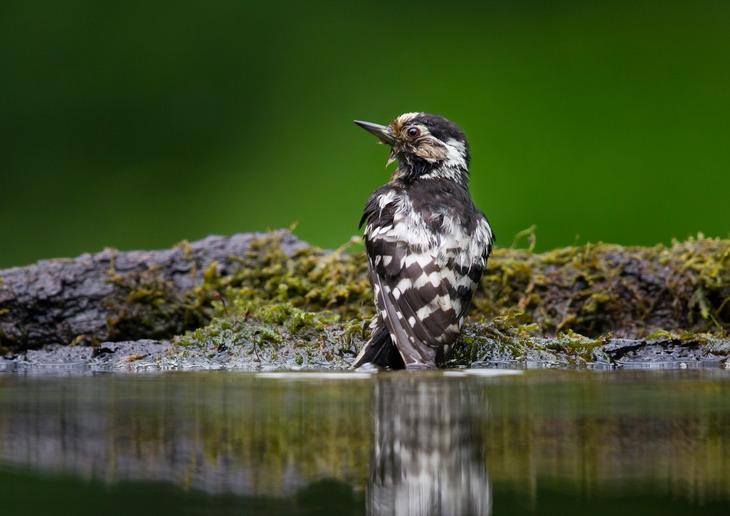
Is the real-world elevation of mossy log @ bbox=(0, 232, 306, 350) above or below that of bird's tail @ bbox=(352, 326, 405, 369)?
above

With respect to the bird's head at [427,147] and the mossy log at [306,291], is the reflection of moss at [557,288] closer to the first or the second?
the mossy log at [306,291]

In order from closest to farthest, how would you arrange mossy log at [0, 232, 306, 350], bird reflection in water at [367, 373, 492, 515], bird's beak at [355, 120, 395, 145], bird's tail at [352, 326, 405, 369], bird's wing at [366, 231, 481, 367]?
1. bird reflection in water at [367, 373, 492, 515]
2. bird's wing at [366, 231, 481, 367]
3. bird's tail at [352, 326, 405, 369]
4. mossy log at [0, 232, 306, 350]
5. bird's beak at [355, 120, 395, 145]

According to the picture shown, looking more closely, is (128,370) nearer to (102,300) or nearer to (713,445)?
(102,300)

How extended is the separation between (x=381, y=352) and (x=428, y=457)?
7.43 ft

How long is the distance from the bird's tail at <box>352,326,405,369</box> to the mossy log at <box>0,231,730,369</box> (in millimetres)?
488

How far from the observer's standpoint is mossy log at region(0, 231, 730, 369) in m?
4.67

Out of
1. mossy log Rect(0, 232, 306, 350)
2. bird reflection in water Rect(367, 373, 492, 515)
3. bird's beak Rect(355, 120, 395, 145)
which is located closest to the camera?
bird reflection in water Rect(367, 373, 492, 515)

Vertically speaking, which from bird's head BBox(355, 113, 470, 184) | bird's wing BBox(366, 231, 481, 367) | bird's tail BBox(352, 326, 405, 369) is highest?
bird's head BBox(355, 113, 470, 184)

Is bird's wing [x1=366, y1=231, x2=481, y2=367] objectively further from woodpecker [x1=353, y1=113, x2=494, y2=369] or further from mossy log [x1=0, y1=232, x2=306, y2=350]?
mossy log [x1=0, y1=232, x2=306, y2=350]

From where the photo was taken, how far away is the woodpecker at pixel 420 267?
12.0 ft

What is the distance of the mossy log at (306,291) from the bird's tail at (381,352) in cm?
49

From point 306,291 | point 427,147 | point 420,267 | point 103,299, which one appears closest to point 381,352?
point 420,267

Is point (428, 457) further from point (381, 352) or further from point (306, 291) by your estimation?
point (306, 291)

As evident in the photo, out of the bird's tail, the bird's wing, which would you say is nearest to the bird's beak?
the bird's wing
